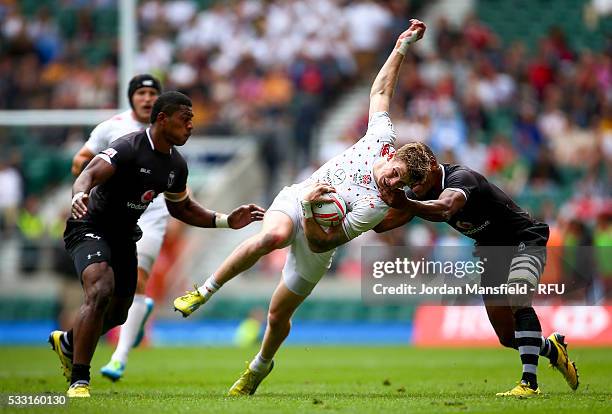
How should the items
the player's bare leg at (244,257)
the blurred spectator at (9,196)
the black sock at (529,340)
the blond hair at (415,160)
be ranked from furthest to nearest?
the blurred spectator at (9,196), the black sock at (529,340), the player's bare leg at (244,257), the blond hair at (415,160)

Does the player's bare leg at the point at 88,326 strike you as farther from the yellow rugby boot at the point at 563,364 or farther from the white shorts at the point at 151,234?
the yellow rugby boot at the point at 563,364

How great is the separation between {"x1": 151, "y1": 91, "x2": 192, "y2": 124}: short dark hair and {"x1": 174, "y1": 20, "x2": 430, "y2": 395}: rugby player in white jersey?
4.13ft

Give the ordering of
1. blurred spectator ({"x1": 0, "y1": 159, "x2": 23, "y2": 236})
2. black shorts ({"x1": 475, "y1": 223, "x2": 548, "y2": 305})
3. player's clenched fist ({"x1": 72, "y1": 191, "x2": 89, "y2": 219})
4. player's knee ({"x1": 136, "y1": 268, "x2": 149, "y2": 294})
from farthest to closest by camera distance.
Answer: blurred spectator ({"x1": 0, "y1": 159, "x2": 23, "y2": 236}), player's knee ({"x1": 136, "y1": 268, "x2": 149, "y2": 294}), black shorts ({"x1": 475, "y1": 223, "x2": 548, "y2": 305}), player's clenched fist ({"x1": 72, "y1": 191, "x2": 89, "y2": 219})

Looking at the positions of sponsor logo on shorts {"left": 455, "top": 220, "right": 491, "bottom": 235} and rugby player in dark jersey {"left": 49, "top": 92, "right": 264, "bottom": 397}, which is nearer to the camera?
rugby player in dark jersey {"left": 49, "top": 92, "right": 264, "bottom": 397}

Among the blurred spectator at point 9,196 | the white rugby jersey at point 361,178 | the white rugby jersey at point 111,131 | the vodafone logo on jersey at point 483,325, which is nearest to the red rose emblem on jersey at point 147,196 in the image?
the white rugby jersey at point 361,178

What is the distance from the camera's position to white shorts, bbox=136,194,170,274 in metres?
12.4

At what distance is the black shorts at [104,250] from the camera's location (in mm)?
9859

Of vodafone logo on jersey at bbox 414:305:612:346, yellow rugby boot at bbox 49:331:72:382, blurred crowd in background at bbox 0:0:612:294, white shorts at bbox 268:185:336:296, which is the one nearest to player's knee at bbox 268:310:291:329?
white shorts at bbox 268:185:336:296

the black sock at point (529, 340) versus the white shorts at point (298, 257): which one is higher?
the white shorts at point (298, 257)

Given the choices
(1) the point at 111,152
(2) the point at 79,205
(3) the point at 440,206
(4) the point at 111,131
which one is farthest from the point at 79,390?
(4) the point at 111,131

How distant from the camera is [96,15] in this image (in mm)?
29750

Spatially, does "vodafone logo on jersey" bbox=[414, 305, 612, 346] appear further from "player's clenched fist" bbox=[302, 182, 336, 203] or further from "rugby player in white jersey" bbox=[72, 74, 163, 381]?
"player's clenched fist" bbox=[302, 182, 336, 203]

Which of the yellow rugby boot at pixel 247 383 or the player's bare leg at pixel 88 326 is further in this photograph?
the yellow rugby boot at pixel 247 383

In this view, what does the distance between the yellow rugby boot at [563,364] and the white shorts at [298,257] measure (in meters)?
2.29
